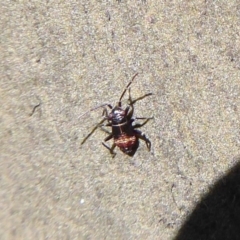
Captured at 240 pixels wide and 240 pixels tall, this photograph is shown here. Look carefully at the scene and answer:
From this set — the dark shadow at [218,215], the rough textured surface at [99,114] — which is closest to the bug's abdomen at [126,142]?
the rough textured surface at [99,114]

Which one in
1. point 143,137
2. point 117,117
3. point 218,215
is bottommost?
point 218,215

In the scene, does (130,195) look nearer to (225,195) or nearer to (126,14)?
(225,195)

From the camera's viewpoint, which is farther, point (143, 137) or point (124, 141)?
point (143, 137)

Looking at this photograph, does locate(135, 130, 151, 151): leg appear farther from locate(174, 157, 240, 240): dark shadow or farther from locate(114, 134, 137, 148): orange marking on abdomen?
locate(174, 157, 240, 240): dark shadow

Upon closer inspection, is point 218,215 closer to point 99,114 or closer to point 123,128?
point 123,128

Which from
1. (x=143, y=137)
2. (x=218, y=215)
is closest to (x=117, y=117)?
(x=143, y=137)

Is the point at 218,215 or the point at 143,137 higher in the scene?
the point at 143,137

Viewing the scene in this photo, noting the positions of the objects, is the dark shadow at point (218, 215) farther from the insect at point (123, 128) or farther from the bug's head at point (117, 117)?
the bug's head at point (117, 117)
